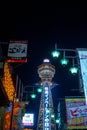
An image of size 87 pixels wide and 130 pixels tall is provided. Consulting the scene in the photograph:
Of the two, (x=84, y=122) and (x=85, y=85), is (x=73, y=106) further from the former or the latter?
(x=85, y=85)

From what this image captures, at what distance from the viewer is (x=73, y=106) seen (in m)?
15.7

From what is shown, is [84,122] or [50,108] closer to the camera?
[84,122]

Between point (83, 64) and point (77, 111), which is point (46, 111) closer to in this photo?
point (77, 111)

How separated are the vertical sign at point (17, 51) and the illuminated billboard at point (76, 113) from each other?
5.48 metres

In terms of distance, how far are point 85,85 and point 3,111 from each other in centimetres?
1592

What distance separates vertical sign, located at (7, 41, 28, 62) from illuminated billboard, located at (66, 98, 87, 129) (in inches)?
216

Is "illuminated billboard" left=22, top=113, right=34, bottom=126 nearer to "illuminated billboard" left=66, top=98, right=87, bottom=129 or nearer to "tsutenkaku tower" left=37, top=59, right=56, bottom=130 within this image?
"tsutenkaku tower" left=37, top=59, right=56, bottom=130

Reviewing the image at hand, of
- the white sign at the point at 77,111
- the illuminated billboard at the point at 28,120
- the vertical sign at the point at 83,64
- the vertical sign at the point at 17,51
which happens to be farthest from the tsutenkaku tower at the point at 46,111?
the vertical sign at the point at 83,64

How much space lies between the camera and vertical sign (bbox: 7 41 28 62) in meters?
18.4

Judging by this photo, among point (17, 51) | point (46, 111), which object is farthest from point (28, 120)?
point (17, 51)

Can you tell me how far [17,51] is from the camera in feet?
61.1

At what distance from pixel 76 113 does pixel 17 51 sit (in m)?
6.88

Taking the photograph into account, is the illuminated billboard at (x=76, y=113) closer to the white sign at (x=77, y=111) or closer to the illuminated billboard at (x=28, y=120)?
the white sign at (x=77, y=111)

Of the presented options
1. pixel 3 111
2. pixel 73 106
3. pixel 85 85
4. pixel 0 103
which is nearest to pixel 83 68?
pixel 85 85
